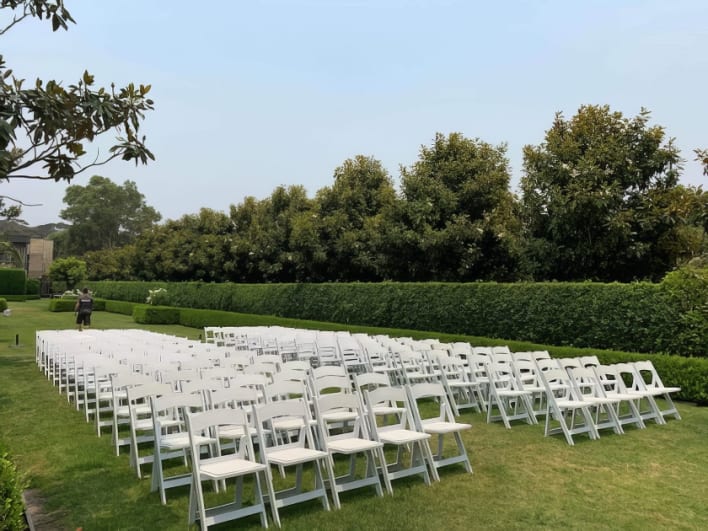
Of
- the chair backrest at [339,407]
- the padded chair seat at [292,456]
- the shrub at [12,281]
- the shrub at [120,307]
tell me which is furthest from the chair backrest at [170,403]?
the shrub at [12,281]

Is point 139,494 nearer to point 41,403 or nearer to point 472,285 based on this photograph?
point 41,403

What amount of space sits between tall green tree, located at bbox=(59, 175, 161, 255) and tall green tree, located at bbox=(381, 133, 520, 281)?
6246 centimetres

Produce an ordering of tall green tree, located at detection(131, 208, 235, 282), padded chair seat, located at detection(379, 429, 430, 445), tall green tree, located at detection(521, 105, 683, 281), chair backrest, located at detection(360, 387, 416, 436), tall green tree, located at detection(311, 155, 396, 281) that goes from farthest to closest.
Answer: tall green tree, located at detection(131, 208, 235, 282) < tall green tree, located at detection(311, 155, 396, 281) < tall green tree, located at detection(521, 105, 683, 281) < chair backrest, located at detection(360, 387, 416, 436) < padded chair seat, located at detection(379, 429, 430, 445)

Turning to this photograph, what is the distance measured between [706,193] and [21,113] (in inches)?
425

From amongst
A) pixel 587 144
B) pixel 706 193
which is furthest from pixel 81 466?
pixel 587 144

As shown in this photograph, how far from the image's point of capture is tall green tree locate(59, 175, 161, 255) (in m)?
73.3

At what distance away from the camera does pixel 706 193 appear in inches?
399

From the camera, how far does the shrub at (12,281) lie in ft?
140

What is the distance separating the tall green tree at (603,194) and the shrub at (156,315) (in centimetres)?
1940

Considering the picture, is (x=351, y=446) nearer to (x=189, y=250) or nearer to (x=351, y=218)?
(x=351, y=218)

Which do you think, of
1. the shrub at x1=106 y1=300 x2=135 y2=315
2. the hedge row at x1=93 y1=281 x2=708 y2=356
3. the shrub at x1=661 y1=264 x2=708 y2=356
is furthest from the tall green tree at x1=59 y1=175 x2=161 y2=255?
the shrub at x1=661 y1=264 x2=708 y2=356

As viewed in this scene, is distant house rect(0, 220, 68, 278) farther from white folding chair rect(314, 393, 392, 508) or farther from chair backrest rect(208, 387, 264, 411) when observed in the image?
white folding chair rect(314, 393, 392, 508)

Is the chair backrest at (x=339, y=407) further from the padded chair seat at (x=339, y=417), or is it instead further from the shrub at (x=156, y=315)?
the shrub at (x=156, y=315)

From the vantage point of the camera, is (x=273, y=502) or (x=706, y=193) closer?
(x=273, y=502)
